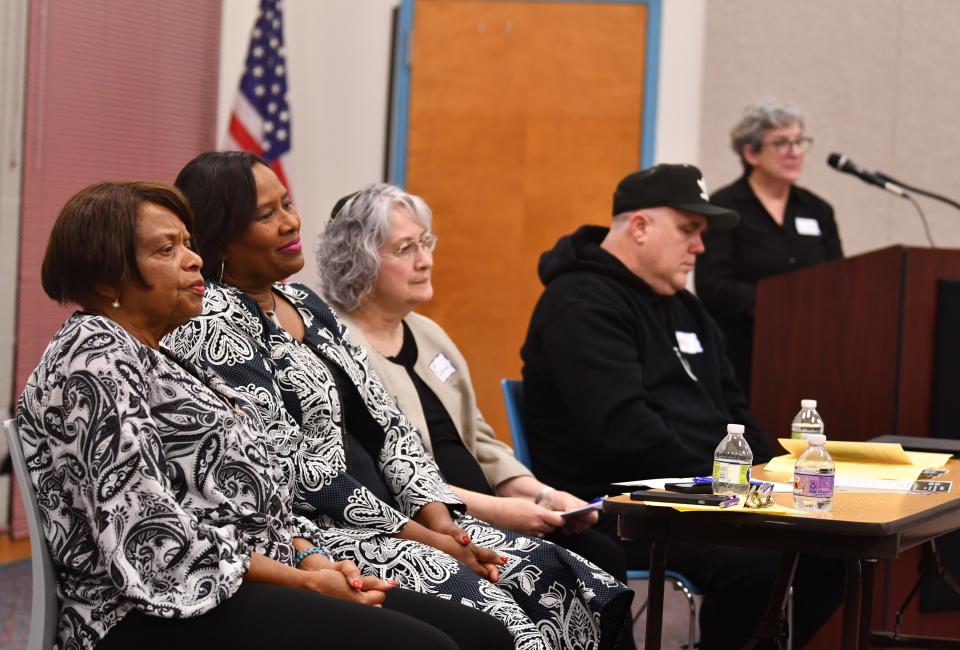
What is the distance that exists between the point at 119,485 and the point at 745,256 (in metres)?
3.42

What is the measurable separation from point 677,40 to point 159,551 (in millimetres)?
5100

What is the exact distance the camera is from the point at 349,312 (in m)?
2.89

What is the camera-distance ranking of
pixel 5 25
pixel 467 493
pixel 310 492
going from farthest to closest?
pixel 5 25
pixel 467 493
pixel 310 492

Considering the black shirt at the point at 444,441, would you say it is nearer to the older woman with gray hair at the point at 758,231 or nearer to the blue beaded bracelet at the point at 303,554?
the blue beaded bracelet at the point at 303,554

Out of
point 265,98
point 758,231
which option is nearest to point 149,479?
point 758,231

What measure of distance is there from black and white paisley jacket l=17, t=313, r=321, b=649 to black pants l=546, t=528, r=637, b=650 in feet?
3.37

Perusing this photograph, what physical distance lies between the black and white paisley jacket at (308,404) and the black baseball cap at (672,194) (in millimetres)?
1095

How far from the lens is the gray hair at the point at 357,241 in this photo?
2.87 m

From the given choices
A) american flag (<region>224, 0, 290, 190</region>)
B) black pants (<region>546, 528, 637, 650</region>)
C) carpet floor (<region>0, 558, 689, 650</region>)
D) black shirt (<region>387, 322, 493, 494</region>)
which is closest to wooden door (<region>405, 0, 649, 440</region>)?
american flag (<region>224, 0, 290, 190</region>)

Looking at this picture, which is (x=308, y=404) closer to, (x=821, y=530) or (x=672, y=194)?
(x=821, y=530)

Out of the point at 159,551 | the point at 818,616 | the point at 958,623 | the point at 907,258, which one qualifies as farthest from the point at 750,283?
the point at 159,551

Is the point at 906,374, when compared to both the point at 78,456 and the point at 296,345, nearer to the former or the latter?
the point at 296,345

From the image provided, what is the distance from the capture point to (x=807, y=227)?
480cm

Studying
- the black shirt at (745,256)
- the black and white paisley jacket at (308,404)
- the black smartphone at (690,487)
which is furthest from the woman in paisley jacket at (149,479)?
the black shirt at (745,256)
